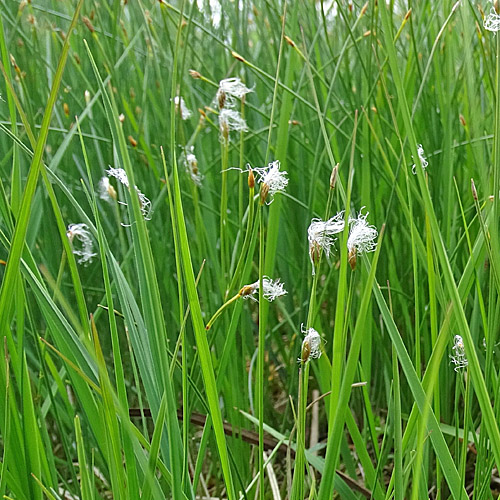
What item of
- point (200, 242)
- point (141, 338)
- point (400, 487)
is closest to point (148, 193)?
Answer: point (200, 242)

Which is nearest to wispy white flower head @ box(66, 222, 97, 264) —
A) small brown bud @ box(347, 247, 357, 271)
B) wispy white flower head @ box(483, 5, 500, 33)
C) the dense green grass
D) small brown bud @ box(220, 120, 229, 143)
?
the dense green grass

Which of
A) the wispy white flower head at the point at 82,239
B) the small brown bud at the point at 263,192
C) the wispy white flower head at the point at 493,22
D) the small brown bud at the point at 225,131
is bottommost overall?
the wispy white flower head at the point at 82,239

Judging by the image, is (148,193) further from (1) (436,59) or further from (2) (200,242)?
(1) (436,59)

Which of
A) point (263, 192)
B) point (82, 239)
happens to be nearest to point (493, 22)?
point (263, 192)

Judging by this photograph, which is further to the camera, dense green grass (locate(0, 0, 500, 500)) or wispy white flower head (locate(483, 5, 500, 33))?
wispy white flower head (locate(483, 5, 500, 33))

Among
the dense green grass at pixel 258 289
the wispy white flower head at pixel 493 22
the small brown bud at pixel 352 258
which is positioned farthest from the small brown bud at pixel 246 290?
the wispy white flower head at pixel 493 22

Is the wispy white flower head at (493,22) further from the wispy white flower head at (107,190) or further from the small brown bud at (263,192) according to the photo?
the wispy white flower head at (107,190)

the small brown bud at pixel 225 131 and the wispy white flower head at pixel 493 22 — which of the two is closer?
the wispy white flower head at pixel 493 22

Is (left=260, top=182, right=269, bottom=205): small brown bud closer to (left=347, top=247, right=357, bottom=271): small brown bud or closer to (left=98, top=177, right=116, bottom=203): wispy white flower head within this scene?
(left=347, top=247, right=357, bottom=271): small brown bud
